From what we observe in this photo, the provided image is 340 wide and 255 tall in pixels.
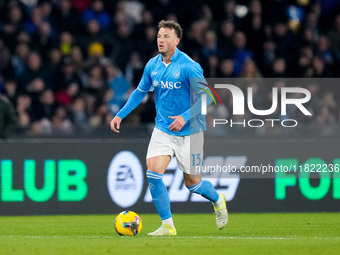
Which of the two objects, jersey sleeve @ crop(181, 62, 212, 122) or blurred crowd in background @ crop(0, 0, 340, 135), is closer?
jersey sleeve @ crop(181, 62, 212, 122)

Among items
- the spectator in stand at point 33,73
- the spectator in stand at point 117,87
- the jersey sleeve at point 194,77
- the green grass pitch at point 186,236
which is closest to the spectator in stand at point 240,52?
the spectator in stand at point 117,87

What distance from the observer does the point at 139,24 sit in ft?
53.0

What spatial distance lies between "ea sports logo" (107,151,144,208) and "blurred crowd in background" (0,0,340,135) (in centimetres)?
107

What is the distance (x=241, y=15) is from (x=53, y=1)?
3997 mm

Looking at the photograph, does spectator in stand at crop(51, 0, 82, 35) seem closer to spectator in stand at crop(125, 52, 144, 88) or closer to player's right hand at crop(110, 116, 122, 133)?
spectator in stand at crop(125, 52, 144, 88)

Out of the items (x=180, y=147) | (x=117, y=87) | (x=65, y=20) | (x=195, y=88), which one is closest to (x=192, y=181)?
(x=180, y=147)

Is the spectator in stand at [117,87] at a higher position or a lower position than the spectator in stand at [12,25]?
lower

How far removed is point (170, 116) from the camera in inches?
348

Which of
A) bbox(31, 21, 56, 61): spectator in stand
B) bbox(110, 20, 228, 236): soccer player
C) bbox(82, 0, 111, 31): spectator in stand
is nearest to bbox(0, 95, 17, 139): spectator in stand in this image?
bbox(31, 21, 56, 61): spectator in stand

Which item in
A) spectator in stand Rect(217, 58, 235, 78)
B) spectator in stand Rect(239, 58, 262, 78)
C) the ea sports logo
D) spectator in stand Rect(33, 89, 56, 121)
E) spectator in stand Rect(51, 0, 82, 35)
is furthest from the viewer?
spectator in stand Rect(51, 0, 82, 35)

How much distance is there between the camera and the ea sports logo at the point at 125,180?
40.4 ft

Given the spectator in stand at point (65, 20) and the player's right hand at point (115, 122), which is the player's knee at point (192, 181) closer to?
the player's right hand at point (115, 122)

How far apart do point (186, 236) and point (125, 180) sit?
360cm

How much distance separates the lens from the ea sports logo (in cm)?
1230
